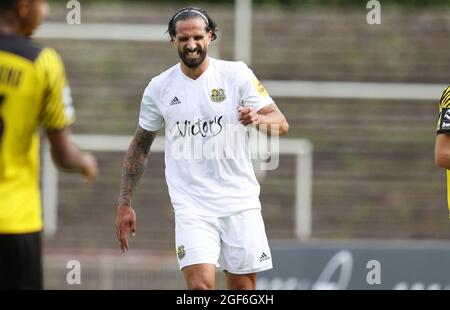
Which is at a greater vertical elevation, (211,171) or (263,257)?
(211,171)

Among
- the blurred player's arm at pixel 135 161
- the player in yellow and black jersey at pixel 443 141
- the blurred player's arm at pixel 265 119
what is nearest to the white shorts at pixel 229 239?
the blurred player's arm at pixel 135 161

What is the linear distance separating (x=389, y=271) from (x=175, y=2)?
29.3ft

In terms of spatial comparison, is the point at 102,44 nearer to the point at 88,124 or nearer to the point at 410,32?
the point at 88,124

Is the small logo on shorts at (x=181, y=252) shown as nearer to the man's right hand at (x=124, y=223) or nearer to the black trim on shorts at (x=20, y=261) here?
the man's right hand at (x=124, y=223)

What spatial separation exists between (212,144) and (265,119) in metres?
0.42

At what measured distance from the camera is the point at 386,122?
17.4 m

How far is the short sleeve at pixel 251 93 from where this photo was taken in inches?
294

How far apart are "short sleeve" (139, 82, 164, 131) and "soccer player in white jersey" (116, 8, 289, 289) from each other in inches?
5.4

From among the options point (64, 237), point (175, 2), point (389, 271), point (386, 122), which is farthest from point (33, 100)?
point (175, 2)

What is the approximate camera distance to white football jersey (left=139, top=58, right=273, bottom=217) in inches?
294

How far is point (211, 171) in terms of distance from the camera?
7.49m

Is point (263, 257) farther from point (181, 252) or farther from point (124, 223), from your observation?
point (124, 223)

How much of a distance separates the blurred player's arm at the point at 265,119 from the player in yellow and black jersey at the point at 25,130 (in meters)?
1.64

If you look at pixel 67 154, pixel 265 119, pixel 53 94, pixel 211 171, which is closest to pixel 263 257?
pixel 211 171
